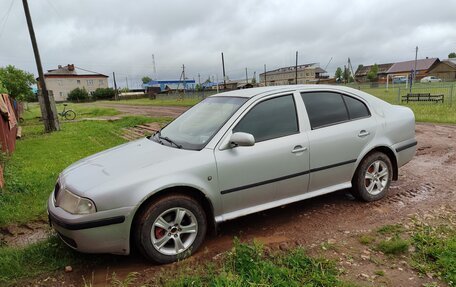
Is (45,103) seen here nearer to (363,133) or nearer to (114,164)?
(114,164)

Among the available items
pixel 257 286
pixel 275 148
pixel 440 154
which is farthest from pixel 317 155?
pixel 440 154

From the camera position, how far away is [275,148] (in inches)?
152

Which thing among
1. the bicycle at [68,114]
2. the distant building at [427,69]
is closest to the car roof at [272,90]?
the bicycle at [68,114]

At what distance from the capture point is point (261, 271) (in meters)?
2.98

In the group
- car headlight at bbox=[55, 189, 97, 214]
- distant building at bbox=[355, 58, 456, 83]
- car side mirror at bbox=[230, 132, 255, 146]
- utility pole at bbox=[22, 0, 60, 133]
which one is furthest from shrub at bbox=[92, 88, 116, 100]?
car side mirror at bbox=[230, 132, 255, 146]

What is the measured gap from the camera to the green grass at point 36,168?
5.11m

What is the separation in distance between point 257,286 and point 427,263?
1.62 metres

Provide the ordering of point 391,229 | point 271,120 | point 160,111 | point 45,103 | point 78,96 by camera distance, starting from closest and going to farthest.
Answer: point 391,229, point 271,120, point 45,103, point 160,111, point 78,96

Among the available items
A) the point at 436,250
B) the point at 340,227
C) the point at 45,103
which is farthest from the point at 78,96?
the point at 436,250

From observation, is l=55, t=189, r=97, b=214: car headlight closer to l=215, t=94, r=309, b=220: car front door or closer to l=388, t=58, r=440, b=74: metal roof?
l=215, t=94, r=309, b=220: car front door

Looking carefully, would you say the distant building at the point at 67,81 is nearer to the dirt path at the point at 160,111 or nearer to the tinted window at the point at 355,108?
the dirt path at the point at 160,111

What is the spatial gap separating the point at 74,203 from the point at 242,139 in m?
1.67

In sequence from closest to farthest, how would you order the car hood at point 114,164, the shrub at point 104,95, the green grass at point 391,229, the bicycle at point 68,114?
1. the car hood at point 114,164
2. the green grass at point 391,229
3. the bicycle at point 68,114
4. the shrub at point 104,95

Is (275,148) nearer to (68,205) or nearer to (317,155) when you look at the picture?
(317,155)
